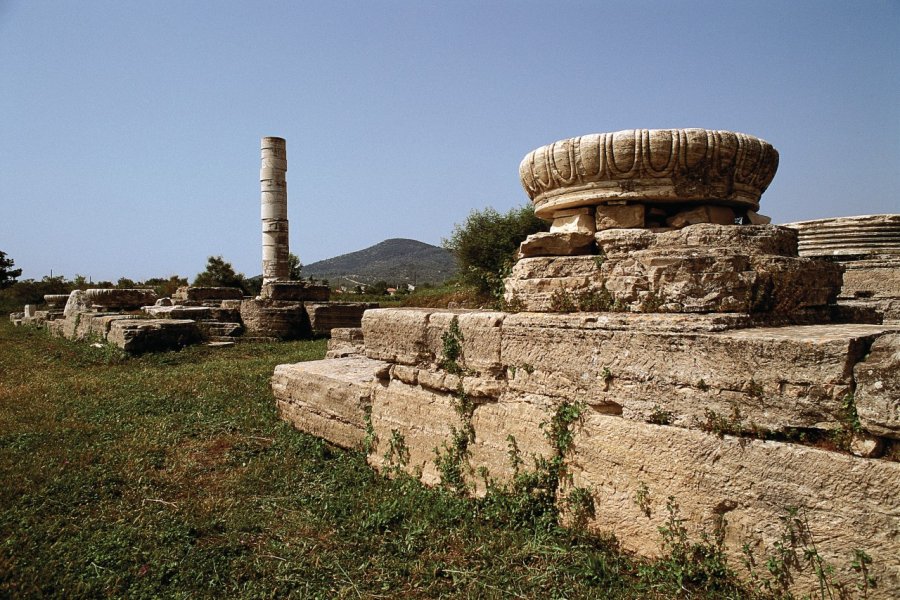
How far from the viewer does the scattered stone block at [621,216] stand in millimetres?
3890

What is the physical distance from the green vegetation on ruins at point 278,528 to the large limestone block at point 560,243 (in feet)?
3.61

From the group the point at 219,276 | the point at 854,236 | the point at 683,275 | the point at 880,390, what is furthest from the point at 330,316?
the point at 219,276

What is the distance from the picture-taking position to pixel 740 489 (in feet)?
7.84

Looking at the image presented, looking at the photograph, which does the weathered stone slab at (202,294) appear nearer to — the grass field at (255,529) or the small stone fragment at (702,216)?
the grass field at (255,529)

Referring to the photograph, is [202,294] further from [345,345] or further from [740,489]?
[740,489]

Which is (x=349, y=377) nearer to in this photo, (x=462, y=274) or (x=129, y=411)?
(x=129, y=411)

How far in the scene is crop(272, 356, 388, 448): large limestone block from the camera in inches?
179

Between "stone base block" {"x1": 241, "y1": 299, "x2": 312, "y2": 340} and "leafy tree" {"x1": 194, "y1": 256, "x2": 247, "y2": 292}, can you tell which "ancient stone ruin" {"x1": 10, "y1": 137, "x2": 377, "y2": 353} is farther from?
"leafy tree" {"x1": 194, "y1": 256, "x2": 247, "y2": 292}

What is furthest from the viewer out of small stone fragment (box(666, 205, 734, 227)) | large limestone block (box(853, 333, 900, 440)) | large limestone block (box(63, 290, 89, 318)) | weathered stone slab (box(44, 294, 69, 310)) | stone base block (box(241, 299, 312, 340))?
weathered stone slab (box(44, 294, 69, 310))

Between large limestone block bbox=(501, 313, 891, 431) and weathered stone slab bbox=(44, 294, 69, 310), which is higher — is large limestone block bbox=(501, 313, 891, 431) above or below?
below

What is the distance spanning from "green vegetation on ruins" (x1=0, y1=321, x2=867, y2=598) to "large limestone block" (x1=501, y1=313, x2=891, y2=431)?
272 millimetres

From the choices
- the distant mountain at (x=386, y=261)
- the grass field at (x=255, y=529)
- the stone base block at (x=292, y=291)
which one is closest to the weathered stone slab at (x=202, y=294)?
the stone base block at (x=292, y=291)

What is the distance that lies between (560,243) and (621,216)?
0.62 m

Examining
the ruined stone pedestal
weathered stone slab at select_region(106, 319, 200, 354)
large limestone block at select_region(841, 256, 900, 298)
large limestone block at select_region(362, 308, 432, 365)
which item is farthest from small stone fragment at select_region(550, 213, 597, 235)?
weathered stone slab at select_region(106, 319, 200, 354)
